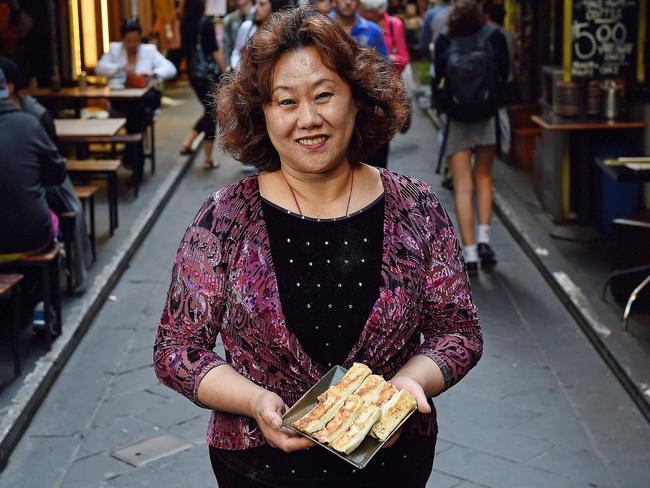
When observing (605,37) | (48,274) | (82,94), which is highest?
(605,37)

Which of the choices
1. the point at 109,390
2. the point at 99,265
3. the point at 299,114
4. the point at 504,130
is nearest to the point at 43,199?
the point at 109,390

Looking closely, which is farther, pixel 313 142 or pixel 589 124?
pixel 589 124


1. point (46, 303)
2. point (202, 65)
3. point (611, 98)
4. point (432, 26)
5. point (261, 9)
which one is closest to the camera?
point (46, 303)

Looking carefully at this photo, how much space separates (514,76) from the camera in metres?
14.6

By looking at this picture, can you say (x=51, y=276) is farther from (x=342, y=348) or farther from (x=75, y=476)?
(x=342, y=348)

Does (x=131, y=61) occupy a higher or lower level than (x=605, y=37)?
lower

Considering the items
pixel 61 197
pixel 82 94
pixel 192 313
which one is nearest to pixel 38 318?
pixel 61 197

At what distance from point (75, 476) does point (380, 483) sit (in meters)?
2.96

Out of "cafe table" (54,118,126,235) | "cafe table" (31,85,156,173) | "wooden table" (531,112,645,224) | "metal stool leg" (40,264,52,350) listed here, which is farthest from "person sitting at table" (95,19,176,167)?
"metal stool leg" (40,264,52,350)

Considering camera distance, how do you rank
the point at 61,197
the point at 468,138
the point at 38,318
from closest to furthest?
the point at 38,318, the point at 61,197, the point at 468,138

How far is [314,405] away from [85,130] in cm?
819

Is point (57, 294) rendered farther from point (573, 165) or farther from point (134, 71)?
point (134, 71)

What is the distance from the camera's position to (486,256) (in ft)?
29.8

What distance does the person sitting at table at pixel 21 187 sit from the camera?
7.02 m
